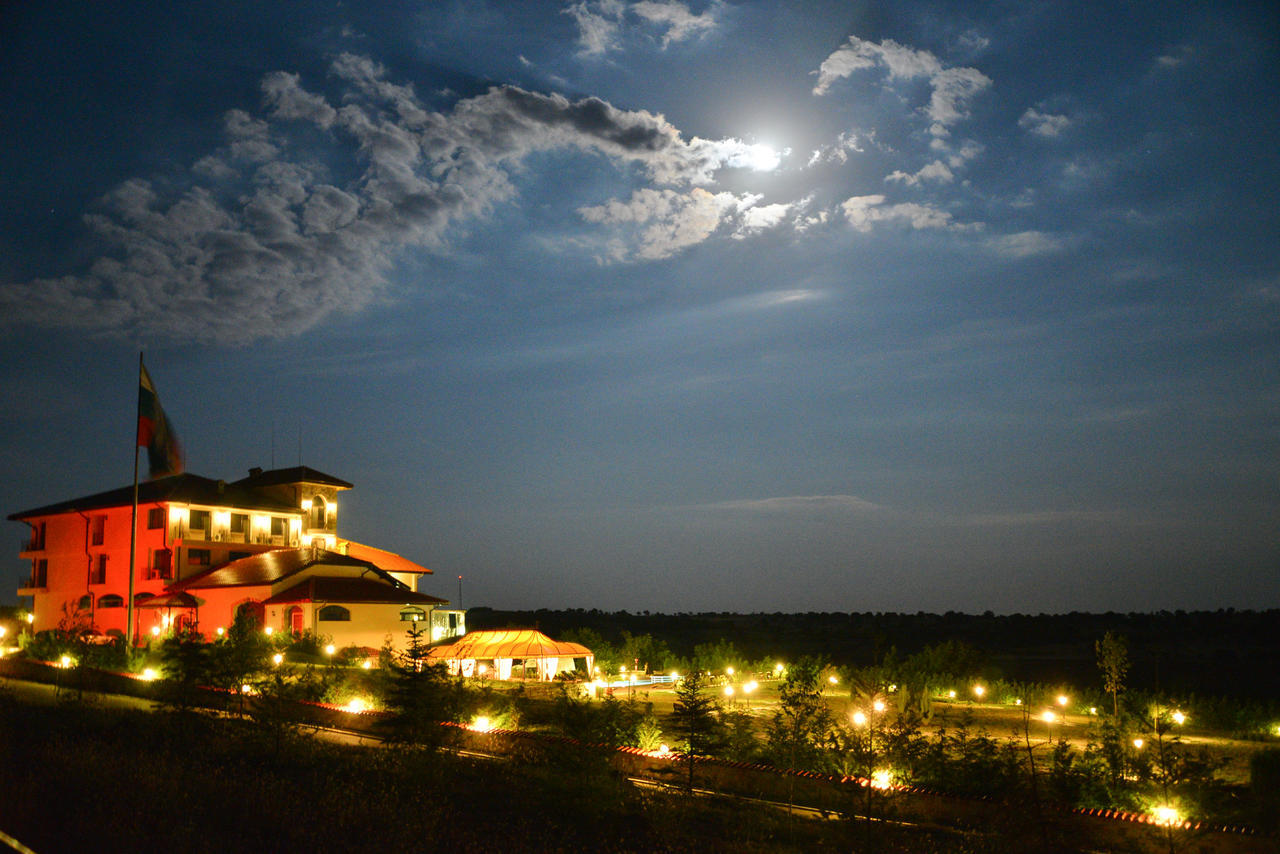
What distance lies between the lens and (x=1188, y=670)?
176 feet

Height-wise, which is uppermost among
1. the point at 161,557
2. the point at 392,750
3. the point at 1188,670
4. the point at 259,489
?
the point at 259,489

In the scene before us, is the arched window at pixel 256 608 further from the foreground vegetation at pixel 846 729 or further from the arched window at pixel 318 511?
the arched window at pixel 318 511

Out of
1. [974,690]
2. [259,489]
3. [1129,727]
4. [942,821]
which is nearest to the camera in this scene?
[942,821]

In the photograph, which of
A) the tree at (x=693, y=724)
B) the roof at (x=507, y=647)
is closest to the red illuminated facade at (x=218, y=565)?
the roof at (x=507, y=647)

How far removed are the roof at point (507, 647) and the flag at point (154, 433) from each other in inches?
469

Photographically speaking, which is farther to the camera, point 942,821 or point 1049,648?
point 1049,648

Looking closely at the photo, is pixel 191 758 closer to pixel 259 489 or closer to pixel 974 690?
pixel 974 690

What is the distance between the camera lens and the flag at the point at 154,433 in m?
33.1

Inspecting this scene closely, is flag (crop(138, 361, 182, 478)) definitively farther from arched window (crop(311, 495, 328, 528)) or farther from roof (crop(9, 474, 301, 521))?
arched window (crop(311, 495, 328, 528))

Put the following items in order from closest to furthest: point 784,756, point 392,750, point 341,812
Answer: point 341,812, point 392,750, point 784,756

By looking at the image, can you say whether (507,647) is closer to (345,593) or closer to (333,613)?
(333,613)

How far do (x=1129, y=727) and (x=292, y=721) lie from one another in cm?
1782

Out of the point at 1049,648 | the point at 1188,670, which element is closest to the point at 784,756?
the point at 1188,670

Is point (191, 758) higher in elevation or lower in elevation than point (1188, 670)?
higher
